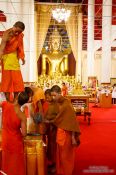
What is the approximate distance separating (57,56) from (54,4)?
174 inches

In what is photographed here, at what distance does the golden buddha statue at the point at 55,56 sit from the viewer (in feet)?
87.7

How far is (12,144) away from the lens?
3.95 metres

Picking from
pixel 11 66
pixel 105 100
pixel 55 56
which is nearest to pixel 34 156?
pixel 11 66

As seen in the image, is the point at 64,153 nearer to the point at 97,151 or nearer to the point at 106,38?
the point at 97,151

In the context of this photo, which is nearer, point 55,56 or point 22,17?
point 22,17

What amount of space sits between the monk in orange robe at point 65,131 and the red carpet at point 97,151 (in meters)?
0.28

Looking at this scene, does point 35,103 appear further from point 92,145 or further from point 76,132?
point 92,145

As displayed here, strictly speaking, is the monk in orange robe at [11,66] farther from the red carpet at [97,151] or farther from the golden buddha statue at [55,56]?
the golden buddha statue at [55,56]

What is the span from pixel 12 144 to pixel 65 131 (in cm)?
89

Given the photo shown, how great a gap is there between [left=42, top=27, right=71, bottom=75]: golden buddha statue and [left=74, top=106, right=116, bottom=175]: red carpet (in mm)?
18284

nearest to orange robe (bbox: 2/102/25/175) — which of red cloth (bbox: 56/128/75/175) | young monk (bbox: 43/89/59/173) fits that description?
red cloth (bbox: 56/128/75/175)

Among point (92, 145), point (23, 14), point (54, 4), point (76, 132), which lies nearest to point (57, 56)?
point (54, 4)

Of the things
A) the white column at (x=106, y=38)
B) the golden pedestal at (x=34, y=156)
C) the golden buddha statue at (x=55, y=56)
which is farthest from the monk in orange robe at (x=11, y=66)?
the golden buddha statue at (x=55, y=56)

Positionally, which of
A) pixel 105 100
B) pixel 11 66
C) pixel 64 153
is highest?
pixel 11 66
